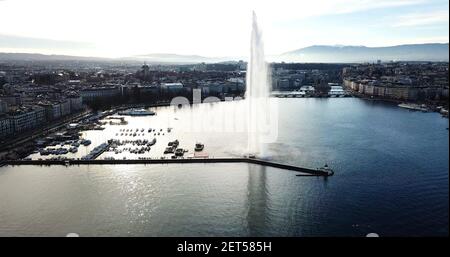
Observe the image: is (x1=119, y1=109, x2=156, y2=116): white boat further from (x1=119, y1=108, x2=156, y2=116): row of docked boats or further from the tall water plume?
the tall water plume

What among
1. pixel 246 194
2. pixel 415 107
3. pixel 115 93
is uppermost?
pixel 115 93

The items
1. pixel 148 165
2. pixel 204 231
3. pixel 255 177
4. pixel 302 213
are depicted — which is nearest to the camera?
pixel 204 231

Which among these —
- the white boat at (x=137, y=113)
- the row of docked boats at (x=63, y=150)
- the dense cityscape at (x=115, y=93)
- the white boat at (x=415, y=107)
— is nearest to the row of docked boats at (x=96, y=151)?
the row of docked boats at (x=63, y=150)

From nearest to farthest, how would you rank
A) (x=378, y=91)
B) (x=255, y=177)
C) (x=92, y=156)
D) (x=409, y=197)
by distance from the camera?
1. (x=409, y=197)
2. (x=255, y=177)
3. (x=92, y=156)
4. (x=378, y=91)

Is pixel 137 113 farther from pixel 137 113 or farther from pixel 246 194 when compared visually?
pixel 246 194

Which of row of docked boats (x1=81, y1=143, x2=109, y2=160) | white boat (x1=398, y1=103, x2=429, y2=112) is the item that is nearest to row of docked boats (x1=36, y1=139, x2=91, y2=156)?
row of docked boats (x1=81, y1=143, x2=109, y2=160)

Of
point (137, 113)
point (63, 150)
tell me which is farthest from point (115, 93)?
point (63, 150)
